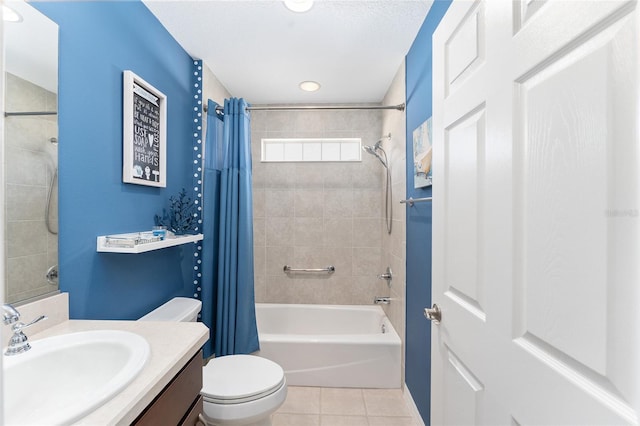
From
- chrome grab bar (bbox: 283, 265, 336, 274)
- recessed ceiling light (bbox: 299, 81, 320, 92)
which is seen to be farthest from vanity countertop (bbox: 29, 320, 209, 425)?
recessed ceiling light (bbox: 299, 81, 320, 92)

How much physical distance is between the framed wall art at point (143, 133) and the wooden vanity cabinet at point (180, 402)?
0.95 m

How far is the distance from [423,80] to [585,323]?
163 centimetres

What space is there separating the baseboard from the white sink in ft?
5.33

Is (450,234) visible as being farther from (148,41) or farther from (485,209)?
(148,41)

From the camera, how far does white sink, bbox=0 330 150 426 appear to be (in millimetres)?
798

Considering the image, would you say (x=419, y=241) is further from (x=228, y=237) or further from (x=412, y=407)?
(x=228, y=237)

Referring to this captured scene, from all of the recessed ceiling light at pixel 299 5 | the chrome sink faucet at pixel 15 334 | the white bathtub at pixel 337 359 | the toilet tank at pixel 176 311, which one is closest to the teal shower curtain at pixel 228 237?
the white bathtub at pixel 337 359

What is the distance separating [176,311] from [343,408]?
3.94ft

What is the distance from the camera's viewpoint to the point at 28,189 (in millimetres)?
1074

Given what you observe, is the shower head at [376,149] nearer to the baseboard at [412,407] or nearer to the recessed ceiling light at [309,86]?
the recessed ceiling light at [309,86]

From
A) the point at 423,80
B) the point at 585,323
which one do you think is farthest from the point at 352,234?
the point at 585,323

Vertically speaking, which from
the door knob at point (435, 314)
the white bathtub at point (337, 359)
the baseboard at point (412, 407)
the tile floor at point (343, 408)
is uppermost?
the door knob at point (435, 314)

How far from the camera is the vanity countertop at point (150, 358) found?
688mm

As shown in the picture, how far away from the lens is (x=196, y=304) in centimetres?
186
